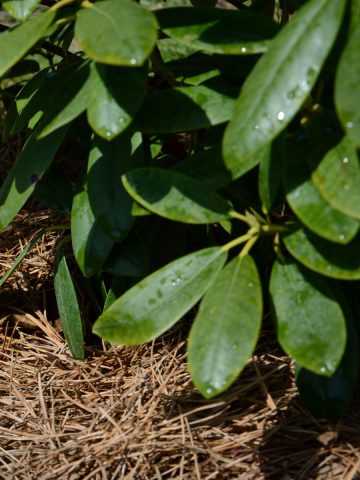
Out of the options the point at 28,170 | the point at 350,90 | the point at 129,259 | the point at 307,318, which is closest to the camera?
the point at 350,90

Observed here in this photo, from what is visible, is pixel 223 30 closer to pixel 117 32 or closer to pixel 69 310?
pixel 117 32

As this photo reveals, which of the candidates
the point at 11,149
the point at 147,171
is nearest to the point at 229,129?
the point at 147,171

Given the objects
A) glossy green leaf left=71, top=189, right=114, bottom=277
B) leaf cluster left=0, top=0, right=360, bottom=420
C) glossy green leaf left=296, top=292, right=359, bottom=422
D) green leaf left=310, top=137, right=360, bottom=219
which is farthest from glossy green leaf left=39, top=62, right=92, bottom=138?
glossy green leaf left=296, top=292, right=359, bottom=422

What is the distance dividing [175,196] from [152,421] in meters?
0.50

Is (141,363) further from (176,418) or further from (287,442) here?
(287,442)

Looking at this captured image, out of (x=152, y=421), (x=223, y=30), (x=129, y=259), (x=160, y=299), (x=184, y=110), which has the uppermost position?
(x=223, y=30)

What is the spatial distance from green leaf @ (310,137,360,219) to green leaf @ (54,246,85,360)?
2.40 feet

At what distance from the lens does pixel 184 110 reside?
1288mm

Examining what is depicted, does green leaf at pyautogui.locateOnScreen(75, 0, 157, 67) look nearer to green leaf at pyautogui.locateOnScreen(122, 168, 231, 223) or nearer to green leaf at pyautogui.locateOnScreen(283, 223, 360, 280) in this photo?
green leaf at pyautogui.locateOnScreen(122, 168, 231, 223)

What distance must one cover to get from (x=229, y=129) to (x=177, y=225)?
1.99 feet

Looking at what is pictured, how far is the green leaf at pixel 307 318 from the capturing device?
3.76ft

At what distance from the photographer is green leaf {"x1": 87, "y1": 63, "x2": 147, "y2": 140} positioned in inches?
45.0

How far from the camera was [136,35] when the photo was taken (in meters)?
→ 1.03

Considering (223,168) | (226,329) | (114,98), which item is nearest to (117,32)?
(114,98)
